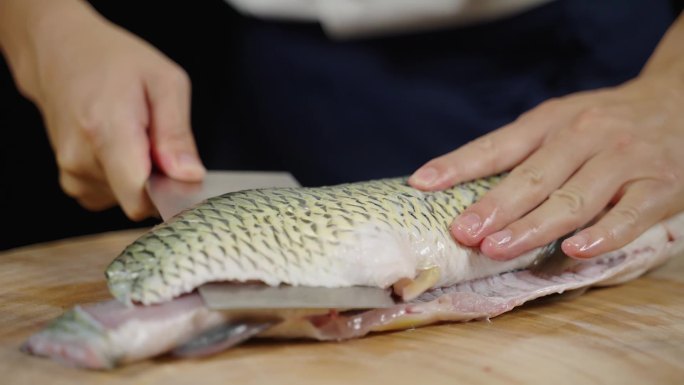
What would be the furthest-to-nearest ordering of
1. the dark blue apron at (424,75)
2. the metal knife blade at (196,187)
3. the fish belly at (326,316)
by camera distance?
the dark blue apron at (424,75), the metal knife blade at (196,187), the fish belly at (326,316)

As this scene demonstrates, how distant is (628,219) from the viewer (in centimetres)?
124

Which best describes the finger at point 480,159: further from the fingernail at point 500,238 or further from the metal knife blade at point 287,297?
the metal knife blade at point 287,297

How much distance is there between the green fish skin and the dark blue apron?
2.21 feet

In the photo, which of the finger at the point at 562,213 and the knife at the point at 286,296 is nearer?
the knife at the point at 286,296

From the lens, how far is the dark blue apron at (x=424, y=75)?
182 centimetres

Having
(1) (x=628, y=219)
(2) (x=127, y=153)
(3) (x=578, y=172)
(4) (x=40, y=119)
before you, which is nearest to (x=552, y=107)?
(3) (x=578, y=172)

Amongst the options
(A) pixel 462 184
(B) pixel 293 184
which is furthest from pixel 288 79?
(A) pixel 462 184

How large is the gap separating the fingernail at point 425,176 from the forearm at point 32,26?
79cm

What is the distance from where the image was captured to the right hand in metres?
1.39

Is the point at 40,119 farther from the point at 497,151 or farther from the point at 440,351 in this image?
the point at 440,351

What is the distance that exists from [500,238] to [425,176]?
147 mm

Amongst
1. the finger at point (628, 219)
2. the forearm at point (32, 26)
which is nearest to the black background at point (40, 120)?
the forearm at point (32, 26)

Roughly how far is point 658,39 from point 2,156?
168 centimetres

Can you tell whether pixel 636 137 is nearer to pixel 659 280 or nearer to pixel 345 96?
pixel 659 280
